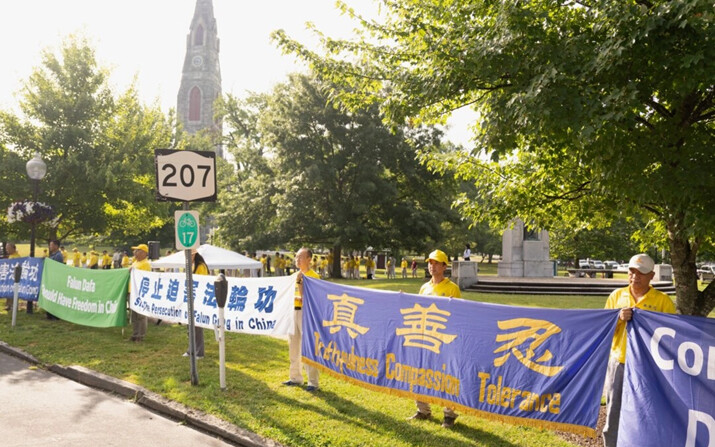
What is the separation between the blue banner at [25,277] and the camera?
1470 centimetres

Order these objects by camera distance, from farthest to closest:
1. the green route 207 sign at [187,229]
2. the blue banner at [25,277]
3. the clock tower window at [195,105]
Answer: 1. the clock tower window at [195,105]
2. the blue banner at [25,277]
3. the green route 207 sign at [187,229]

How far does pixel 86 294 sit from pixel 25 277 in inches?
154

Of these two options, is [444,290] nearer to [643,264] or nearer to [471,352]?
[471,352]

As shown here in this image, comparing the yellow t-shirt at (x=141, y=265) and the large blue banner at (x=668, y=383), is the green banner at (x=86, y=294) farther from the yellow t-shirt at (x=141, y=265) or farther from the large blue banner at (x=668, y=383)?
the large blue banner at (x=668, y=383)

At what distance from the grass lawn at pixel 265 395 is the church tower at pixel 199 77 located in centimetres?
9048

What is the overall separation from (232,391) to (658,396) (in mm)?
5141

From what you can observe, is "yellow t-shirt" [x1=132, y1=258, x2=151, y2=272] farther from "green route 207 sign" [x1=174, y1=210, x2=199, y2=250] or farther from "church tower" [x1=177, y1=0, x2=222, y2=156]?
"church tower" [x1=177, y1=0, x2=222, y2=156]

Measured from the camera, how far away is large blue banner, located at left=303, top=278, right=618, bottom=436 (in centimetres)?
518

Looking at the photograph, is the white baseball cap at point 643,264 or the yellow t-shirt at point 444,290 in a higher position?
the white baseball cap at point 643,264

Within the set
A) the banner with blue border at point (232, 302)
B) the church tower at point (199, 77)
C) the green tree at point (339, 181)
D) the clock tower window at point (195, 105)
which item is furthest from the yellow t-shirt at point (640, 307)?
the clock tower window at point (195, 105)

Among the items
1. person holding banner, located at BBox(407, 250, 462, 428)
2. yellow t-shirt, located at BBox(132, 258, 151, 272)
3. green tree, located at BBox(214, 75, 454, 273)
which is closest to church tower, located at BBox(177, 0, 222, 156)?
green tree, located at BBox(214, 75, 454, 273)

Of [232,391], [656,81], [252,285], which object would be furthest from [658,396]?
[252,285]

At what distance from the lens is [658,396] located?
4695 millimetres

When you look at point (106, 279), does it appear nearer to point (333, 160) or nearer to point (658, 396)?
point (658, 396)
